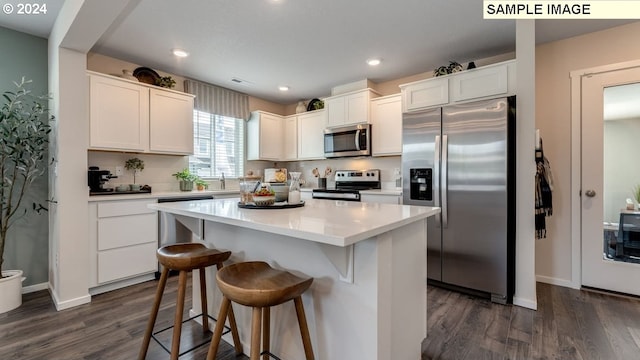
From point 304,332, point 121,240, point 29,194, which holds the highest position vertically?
point 29,194

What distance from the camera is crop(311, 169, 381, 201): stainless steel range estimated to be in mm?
3876

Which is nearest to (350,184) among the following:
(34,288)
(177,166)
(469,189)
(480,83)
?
(469,189)

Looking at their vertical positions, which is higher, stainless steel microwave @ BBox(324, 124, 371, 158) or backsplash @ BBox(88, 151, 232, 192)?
stainless steel microwave @ BBox(324, 124, 371, 158)

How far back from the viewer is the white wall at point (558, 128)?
2.90 meters

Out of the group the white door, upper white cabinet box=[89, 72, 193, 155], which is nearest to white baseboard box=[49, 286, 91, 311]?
upper white cabinet box=[89, 72, 193, 155]

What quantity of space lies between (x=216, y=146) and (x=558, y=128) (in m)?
4.23

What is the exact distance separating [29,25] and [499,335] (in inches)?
183

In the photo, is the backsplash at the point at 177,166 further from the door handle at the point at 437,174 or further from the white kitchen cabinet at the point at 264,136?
the door handle at the point at 437,174

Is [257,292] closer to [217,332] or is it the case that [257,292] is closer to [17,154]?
[217,332]

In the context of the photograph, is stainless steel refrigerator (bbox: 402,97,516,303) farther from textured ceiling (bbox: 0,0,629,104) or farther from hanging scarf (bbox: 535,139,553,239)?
textured ceiling (bbox: 0,0,629,104)

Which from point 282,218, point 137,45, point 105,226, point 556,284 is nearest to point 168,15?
point 137,45

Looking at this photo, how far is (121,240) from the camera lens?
2.92 meters

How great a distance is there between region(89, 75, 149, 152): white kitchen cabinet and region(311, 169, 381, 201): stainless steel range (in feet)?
7.39

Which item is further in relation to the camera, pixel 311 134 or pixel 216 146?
pixel 311 134
